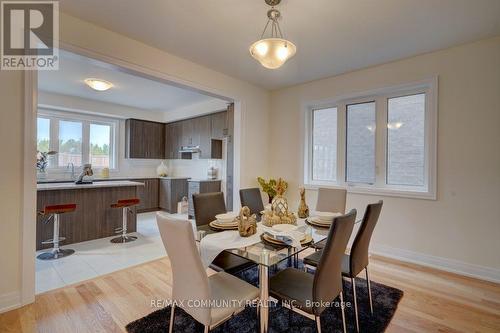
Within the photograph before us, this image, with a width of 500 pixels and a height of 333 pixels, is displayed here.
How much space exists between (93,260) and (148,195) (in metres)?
3.11

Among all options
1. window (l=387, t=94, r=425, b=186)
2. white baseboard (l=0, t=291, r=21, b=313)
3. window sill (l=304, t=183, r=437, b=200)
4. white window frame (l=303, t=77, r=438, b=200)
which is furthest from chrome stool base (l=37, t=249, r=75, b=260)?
window (l=387, t=94, r=425, b=186)

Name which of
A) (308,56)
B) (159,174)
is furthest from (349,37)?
(159,174)

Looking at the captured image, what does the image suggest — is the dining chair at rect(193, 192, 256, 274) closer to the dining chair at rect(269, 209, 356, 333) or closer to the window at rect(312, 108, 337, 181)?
the dining chair at rect(269, 209, 356, 333)

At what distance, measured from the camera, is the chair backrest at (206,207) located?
7.55 ft

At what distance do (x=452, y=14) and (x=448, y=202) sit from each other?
2.01 m

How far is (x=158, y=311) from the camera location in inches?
80.0

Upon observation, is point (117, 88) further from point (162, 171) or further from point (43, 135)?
point (162, 171)

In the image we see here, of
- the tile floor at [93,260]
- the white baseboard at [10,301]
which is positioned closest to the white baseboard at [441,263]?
the tile floor at [93,260]

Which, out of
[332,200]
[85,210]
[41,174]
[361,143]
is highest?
[361,143]

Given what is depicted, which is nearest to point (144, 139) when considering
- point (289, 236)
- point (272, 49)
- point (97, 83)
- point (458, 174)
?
point (97, 83)

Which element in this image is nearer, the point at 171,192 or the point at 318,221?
the point at 318,221

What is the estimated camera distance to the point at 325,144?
4.05 meters

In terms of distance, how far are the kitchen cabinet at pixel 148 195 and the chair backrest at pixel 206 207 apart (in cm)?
410

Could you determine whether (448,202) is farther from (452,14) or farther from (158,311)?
(158,311)
